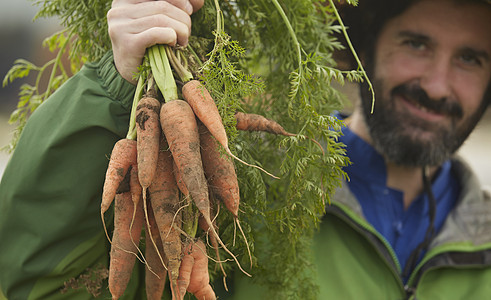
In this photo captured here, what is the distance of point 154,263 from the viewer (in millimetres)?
1048

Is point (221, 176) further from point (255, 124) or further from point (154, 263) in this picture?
point (154, 263)

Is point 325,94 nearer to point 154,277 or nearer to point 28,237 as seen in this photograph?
point 154,277

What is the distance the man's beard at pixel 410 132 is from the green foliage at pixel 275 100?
0.57 m

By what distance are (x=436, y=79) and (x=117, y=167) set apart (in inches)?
49.4

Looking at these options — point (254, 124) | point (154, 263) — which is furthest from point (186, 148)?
point (154, 263)

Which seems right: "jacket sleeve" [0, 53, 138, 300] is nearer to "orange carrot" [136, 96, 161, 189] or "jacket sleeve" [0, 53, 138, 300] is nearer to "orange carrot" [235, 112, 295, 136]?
"orange carrot" [136, 96, 161, 189]

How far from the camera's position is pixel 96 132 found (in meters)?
1.10

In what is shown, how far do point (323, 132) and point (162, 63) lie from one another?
1.27 feet

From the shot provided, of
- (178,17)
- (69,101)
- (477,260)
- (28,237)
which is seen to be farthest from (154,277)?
(477,260)

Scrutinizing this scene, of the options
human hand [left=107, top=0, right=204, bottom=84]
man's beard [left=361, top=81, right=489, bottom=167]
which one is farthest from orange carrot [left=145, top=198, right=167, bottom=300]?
man's beard [left=361, top=81, right=489, bottom=167]

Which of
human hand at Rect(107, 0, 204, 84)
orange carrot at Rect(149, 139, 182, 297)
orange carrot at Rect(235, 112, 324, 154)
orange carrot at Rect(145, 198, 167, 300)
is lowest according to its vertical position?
orange carrot at Rect(145, 198, 167, 300)

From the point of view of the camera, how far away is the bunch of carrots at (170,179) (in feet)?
3.11

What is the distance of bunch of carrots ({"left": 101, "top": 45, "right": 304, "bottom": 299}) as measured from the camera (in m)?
0.95

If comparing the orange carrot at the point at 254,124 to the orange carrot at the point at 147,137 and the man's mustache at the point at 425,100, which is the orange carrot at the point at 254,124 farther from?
the man's mustache at the point at 425,100
